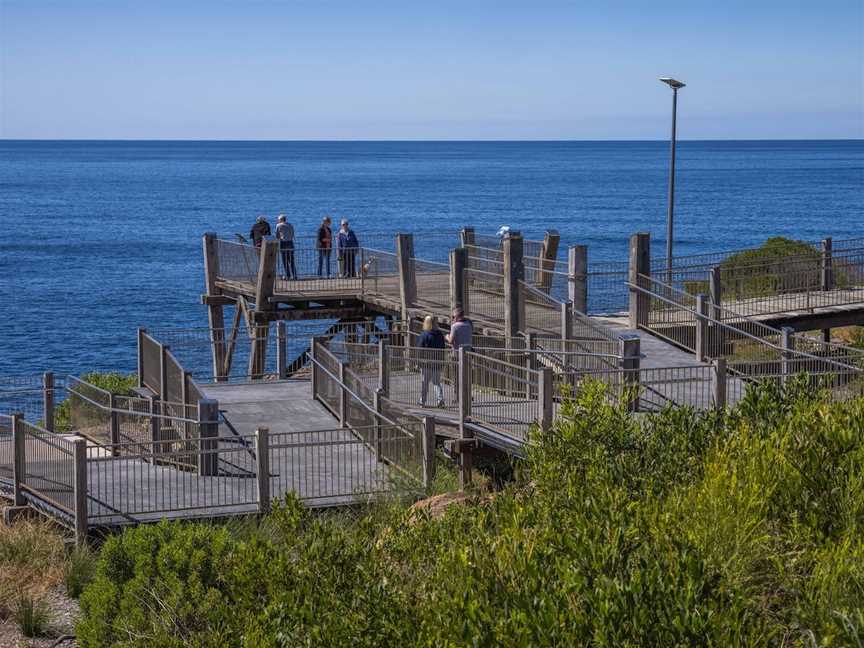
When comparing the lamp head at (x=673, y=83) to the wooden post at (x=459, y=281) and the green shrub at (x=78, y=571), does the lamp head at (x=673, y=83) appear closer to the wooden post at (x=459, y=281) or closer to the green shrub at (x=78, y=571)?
the wooden post at (x=459, y=281)

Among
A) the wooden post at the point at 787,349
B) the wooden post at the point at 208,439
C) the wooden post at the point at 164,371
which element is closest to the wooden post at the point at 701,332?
the wooden post at the point at 787,349

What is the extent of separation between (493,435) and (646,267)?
25.7 feet

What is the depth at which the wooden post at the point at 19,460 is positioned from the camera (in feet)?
56.7

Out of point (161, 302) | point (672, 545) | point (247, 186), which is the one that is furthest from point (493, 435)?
point (247, 186)

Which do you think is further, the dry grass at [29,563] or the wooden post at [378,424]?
the wooden post at [378,424]

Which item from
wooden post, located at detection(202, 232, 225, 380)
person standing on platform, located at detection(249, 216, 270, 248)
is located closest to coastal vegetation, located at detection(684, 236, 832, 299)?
person standing on platform, located at detection(249, 216, 270, 248)

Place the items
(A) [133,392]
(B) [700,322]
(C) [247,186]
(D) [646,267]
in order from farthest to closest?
(C) [247,186] → (A) [133,392] → (D) [646,267] → (B) [700,322]

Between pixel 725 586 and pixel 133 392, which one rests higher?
pixel 725 586

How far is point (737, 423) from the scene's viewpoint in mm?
12328

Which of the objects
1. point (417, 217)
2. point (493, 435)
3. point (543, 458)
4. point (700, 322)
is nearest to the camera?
point (543, 458)

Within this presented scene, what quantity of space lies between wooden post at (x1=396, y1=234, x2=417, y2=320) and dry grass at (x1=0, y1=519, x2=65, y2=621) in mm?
12440

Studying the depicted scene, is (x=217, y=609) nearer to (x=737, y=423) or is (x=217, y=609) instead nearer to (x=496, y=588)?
(x=496, y=588)

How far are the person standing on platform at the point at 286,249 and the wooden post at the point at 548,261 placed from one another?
6.39m

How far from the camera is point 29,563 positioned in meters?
15.3
